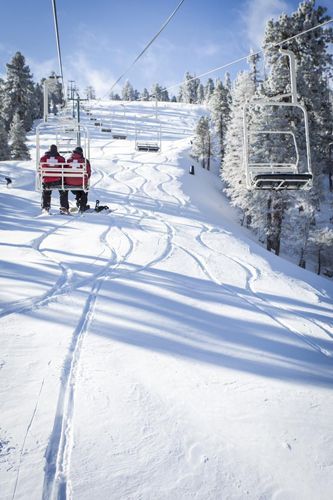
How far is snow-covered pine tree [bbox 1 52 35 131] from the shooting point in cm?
5388

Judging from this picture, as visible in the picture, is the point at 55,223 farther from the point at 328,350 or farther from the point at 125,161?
the point at 125,161

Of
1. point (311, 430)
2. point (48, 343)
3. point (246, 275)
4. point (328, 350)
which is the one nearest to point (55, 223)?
point (246, 275)

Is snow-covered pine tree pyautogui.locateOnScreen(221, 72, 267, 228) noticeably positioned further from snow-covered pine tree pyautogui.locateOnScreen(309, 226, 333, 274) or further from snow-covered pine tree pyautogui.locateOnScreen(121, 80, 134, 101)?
snow-covered pine tree pyautogui.locateOnScreen(121, 80, 134, 101)

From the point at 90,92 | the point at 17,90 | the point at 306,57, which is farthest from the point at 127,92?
the point at 306,57

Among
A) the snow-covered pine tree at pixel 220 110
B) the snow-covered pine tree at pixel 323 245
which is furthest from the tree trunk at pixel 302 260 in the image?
the snow-covered pine tree at pixel 220 110

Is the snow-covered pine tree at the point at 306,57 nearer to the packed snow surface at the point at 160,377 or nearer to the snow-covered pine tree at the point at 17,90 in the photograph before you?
the packed snow surface at the point at 160,377

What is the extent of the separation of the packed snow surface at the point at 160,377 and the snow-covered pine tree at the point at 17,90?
5111cm

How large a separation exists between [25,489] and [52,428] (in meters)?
0.85

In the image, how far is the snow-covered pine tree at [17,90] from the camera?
5388 centimetres

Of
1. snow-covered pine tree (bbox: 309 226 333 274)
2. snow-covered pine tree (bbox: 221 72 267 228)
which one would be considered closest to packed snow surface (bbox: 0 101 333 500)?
snow-covered pine tree (bbox: 221 72 267 228)

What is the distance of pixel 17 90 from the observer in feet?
179

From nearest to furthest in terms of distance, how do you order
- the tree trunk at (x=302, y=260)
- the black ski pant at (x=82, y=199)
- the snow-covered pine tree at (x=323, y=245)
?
1. the black ski pant at (x=82, y=199)
2. the tree trunk at (x=302, y=260)
3. the snow-covered pine tree at (x=323, y=245)

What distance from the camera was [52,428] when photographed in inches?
170

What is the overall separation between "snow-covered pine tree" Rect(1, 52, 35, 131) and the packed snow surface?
51.1 m
